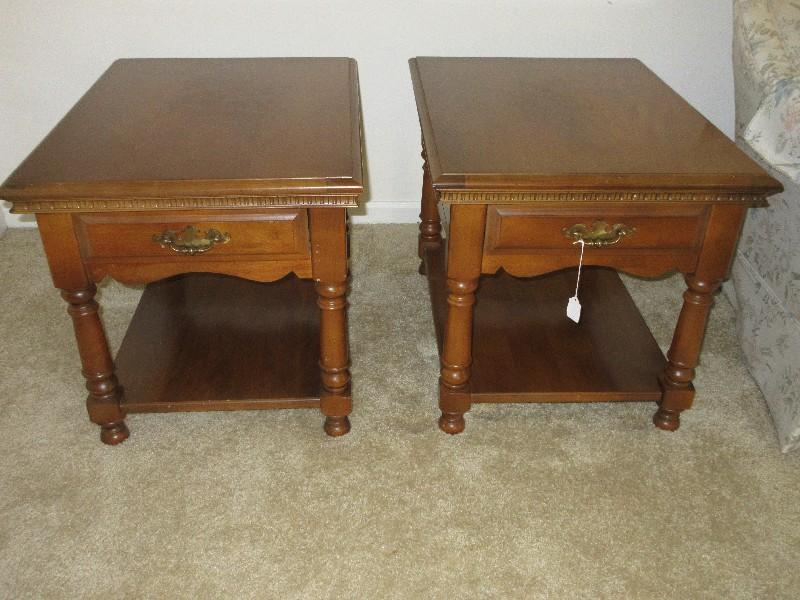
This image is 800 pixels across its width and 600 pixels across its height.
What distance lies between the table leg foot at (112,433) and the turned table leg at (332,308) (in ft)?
1.26

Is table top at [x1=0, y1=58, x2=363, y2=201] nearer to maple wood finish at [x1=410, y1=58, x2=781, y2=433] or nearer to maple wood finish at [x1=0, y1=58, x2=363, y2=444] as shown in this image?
maple wood finish at [x1=0, y1=58, x2=363, y2=444]

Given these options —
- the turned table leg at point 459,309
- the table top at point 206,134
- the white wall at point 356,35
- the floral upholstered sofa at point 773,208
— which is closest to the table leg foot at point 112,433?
the table top at point 206,134

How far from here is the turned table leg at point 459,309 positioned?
3.83 ft

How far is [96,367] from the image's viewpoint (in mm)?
1306

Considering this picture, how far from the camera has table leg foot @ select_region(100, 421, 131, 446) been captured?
137cm

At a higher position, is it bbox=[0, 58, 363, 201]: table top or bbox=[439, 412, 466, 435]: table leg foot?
bbox=[0, 58, 363, 201]: table top

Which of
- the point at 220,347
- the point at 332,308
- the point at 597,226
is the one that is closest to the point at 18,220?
the point at 220,347

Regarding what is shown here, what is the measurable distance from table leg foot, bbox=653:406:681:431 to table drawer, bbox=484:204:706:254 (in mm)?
375

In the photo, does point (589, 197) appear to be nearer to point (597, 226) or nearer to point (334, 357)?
point (597, 226)

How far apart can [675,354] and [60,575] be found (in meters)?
1.12

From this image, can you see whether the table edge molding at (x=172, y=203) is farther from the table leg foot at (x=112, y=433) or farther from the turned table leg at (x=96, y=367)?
the table leg foot at (x=112, y=433)

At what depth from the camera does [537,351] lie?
1522 mm

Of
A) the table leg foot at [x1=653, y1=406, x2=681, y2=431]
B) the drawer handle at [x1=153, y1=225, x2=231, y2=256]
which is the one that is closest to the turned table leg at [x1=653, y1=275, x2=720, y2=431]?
the table leg foot at [x1=653, y1=406, x2=681, y2=431]

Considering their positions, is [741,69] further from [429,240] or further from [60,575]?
[60,575]
